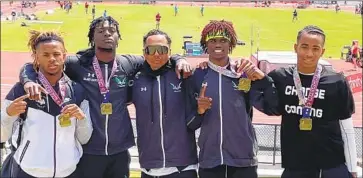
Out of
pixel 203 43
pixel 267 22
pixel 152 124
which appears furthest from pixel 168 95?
pixel 267 22

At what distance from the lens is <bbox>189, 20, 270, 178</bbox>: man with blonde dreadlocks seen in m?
3.61

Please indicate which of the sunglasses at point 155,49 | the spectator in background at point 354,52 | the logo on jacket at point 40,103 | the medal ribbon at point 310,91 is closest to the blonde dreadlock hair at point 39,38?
the logo on jacket at point 40,103

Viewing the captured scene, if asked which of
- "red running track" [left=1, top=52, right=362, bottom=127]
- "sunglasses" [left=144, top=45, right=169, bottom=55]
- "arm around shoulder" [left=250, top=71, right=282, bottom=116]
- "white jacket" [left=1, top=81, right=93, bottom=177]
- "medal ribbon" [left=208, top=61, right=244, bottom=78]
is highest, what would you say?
"sunglasses" [left=144, top=45, right=169, bottom=55]

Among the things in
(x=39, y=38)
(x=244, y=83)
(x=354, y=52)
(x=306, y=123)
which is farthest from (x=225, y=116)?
(x=354, y=52)

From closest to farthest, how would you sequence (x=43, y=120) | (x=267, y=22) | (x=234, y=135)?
(x=43, y=120), (x=234, y=135), (x=267, y=22)

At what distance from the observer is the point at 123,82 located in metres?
3.83

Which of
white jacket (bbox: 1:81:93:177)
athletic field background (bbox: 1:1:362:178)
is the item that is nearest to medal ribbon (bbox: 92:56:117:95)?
white jacket (bbox: 1:81:93:177)

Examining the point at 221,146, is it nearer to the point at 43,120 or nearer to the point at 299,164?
the point at 299,164

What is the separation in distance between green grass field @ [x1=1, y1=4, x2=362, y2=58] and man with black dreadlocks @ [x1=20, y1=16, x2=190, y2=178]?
3304 mm

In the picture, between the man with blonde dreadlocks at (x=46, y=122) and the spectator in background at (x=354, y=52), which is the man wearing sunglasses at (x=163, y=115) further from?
the spectator in background at (x=354, y=52)

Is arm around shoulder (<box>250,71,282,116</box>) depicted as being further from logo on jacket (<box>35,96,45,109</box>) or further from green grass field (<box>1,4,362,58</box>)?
green grass field (<box>1,4,362,58</box>)

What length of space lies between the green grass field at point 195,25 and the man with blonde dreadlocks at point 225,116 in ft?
11.4

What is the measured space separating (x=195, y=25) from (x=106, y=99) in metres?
7.23

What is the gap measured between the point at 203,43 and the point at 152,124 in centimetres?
77
